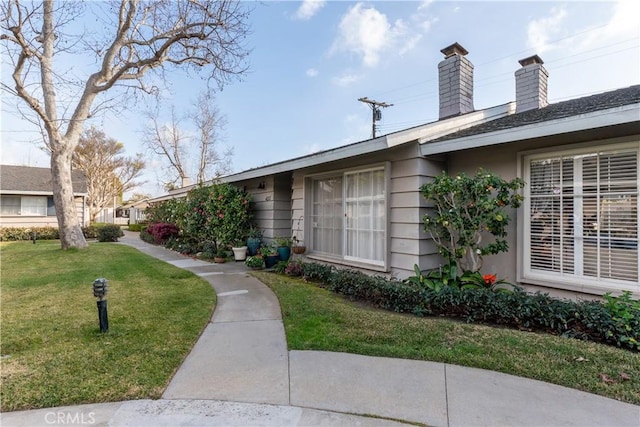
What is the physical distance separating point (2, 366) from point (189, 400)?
2.09 metres

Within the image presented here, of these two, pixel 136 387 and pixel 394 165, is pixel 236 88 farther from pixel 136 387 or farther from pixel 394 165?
pixel 136 387

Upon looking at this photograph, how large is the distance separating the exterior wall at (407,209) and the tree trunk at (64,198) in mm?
11421

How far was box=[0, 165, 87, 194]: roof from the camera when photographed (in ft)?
60.4

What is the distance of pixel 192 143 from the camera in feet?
94.7

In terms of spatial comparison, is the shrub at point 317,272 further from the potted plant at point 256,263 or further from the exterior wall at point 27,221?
the exterior wall at point 27,221

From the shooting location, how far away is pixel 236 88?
11.6 m

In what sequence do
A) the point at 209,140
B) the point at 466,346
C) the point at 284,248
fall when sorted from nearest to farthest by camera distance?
the point at 466,346 → the point at 284,248 → the point at 209,140

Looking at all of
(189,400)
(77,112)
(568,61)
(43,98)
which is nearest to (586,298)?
(189,400)

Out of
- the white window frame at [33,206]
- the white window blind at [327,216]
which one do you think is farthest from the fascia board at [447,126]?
the white window frame at [33,206]

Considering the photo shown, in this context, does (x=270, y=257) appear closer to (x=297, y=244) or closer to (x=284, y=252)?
(x=284, y=252)

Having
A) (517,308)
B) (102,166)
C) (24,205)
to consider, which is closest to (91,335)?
(517,308)

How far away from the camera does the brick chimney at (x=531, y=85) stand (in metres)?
6.59

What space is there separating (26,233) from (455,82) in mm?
22541

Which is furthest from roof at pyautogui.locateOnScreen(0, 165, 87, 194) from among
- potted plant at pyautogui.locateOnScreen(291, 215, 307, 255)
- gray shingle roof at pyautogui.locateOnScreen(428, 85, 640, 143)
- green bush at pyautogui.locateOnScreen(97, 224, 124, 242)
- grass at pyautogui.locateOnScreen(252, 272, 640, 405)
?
gray shingle roof at pyautogui.locateOnScreen(428, 85, 640, 143)
